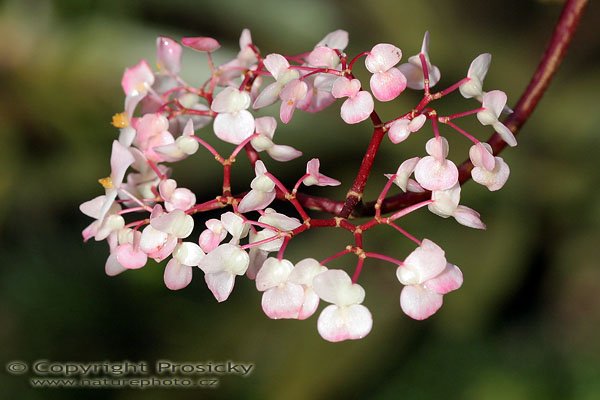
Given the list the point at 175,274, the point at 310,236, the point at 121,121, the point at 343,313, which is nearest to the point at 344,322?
the point at 343,313

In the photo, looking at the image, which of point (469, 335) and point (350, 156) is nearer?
point (469, 335)

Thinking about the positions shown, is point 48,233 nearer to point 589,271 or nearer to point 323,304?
point 323,304

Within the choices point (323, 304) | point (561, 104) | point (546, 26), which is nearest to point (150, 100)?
point (323, 304)

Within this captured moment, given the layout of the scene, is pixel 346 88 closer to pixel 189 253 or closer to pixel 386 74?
pixel 386 74

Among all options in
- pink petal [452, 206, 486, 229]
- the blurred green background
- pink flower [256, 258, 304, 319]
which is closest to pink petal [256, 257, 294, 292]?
pink flower [256, 258, 304, 319]

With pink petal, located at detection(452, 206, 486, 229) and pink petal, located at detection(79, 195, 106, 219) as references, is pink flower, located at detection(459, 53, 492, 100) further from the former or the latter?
pink petal, located at detection(79, 195, 106, 219)

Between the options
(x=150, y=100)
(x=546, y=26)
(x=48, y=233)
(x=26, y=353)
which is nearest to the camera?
(x=150, y=100)

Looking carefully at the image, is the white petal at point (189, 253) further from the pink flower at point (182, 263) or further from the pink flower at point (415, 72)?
the pink flower at point (415, 72)

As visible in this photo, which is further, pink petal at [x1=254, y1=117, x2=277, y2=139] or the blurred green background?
the blurred green background
